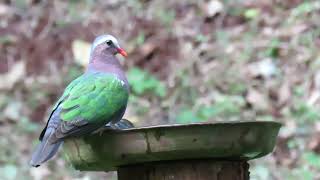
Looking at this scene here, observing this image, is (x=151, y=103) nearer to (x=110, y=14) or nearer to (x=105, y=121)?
(x=110, y=14)

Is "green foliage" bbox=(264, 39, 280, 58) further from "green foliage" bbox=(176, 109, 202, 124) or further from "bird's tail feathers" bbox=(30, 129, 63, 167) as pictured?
"bird's tail feathers" bbox=(30, 129, 63, 167)

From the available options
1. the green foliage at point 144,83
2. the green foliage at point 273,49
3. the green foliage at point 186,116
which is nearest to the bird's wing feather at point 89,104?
the green foliage at point 186,116

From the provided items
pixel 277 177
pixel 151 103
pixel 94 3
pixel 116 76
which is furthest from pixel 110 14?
pixel 116 76

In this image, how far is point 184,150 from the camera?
167 cm

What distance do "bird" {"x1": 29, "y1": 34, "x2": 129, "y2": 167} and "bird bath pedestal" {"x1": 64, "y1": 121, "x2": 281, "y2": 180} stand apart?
0.25 metres

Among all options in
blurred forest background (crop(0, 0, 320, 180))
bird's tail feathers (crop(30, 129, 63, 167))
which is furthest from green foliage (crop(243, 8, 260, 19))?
bird's tail feathers (crop(30, 129, 63, 167))

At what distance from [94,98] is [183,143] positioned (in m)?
0.62

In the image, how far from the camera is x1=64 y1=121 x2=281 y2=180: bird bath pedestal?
1.67 meters

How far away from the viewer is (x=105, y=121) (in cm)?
214

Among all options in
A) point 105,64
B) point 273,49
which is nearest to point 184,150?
point 105,64

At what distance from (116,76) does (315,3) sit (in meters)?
4.36

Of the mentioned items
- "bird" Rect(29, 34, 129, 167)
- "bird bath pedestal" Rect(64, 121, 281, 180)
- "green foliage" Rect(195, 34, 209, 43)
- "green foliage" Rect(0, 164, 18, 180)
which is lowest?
"bird bath pedestal" Rect(64, 121, 281, 180)

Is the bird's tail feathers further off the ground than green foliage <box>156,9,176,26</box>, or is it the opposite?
green foliage <box>156,9,176,26</box>

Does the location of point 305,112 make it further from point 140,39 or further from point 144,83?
point 140,39
